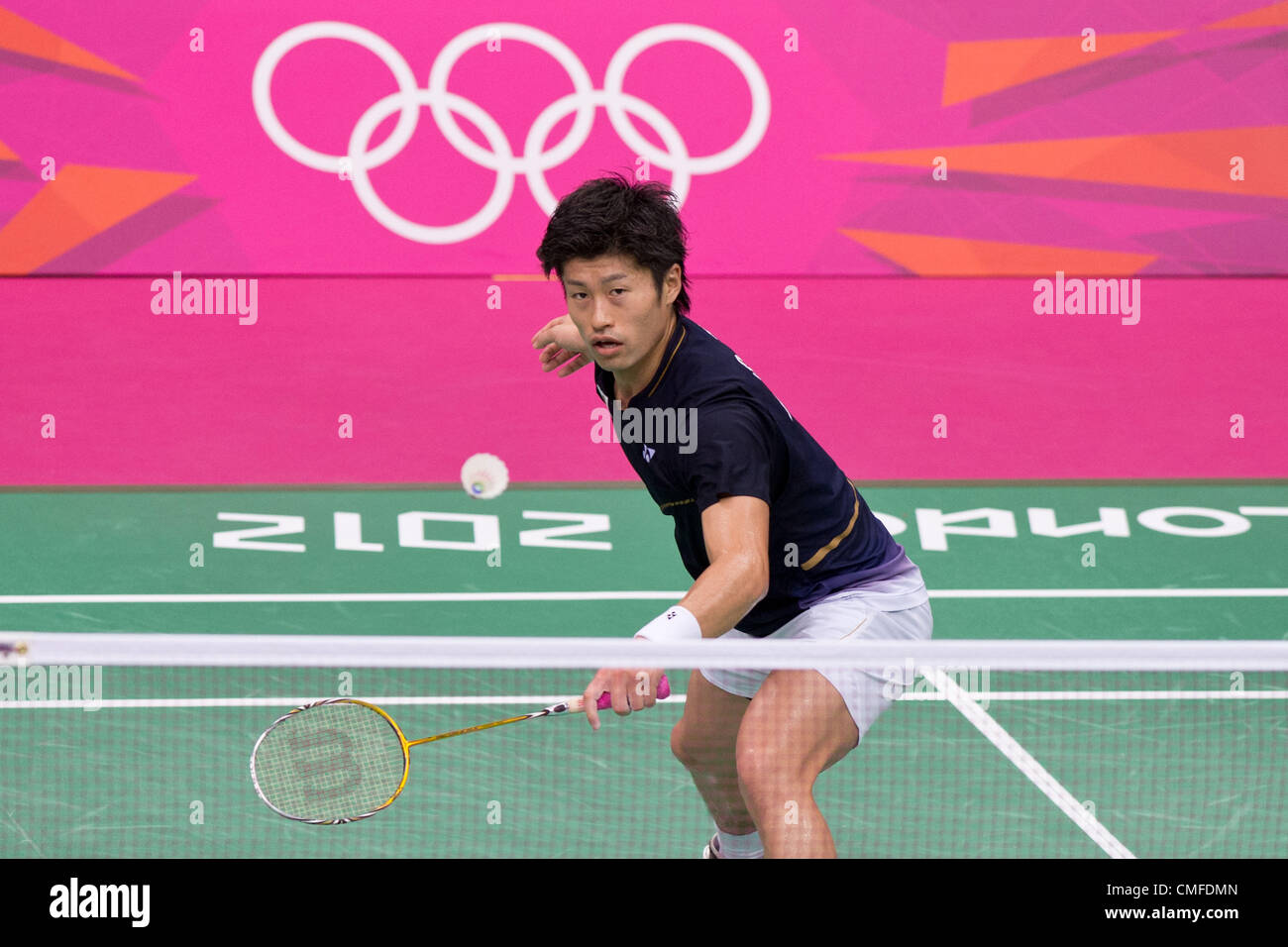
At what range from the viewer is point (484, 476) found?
31.0 ft

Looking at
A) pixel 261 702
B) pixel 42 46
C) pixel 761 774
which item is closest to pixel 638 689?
pixel 761 774

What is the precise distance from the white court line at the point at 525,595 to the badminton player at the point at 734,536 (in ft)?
12.0

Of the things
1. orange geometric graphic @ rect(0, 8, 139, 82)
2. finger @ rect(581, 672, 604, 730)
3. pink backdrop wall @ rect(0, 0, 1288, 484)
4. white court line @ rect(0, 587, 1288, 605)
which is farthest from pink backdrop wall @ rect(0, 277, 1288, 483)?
finger @ rect(581, 672, 604, 730)

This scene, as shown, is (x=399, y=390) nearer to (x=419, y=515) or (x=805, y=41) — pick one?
(x=419, y=515)

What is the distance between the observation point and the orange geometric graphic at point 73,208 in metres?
9.40

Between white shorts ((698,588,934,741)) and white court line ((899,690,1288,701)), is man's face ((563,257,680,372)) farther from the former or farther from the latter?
white court line ((899,690,1288,701))

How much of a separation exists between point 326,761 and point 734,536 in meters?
1.21

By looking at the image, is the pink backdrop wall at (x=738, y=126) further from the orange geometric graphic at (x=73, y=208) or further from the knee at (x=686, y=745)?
the knee at (x=686, y=745)

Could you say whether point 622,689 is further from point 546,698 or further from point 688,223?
point 688,223

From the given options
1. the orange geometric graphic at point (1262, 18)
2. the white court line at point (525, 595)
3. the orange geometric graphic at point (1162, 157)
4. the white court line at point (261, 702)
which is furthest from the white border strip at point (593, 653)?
the orange geometric graphic at point (1262, 18)

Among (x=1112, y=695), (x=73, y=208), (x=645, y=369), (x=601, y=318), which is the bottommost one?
(x=1112, y=695)

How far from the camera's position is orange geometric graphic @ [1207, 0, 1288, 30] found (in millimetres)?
9633
